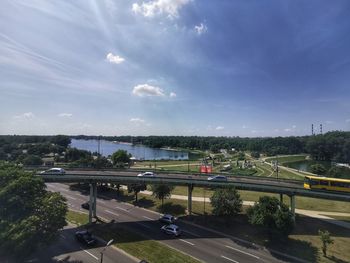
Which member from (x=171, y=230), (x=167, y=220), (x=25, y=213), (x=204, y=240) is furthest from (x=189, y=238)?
(x=25, y=213)

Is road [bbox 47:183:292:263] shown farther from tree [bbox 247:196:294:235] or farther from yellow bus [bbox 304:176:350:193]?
yellow bus [bbox 304:176:350:193]

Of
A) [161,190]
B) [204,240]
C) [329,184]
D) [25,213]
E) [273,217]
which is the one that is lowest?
[204,240]

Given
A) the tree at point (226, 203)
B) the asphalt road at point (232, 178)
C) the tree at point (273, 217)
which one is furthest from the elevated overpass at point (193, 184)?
the tree at point (273, 217)

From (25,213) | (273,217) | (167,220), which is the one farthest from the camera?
(167,220)

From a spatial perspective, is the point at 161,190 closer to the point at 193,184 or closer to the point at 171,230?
the point at 193,184

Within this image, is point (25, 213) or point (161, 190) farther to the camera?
point (161, 190)

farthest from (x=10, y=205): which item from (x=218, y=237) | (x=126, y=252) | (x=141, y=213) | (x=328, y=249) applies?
(x=328, y=249)

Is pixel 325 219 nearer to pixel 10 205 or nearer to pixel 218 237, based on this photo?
pixel 218 237
